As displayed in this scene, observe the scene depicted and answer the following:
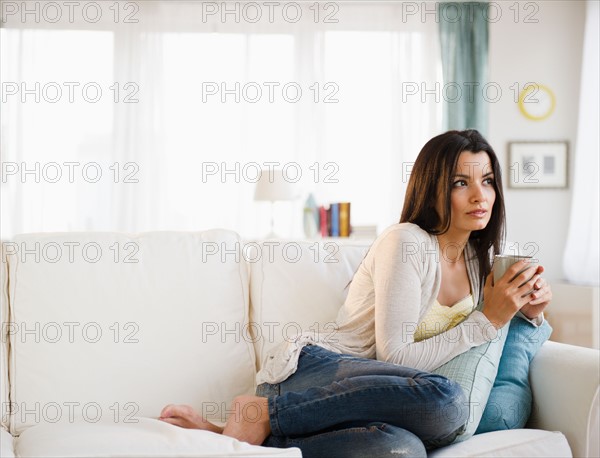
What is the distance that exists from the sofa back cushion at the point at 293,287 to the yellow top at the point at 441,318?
292mm

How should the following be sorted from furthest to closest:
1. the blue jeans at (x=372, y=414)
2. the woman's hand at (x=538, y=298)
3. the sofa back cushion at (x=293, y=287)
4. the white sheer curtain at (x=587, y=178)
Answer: the white sheer curtain at (x=587, y=178) < the sofa back cushion at (x=293, y=287) < the woman's hand at (x=538, y=298) < the blue jeans at (x=372, y=414)

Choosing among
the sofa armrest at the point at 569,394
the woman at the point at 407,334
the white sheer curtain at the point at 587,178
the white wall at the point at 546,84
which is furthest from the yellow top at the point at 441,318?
the white wall at the point at 546,84

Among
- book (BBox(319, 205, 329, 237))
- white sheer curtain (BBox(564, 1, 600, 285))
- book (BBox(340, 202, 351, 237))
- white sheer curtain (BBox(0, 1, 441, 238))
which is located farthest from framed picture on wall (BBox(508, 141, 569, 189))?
book (BBox(319, 205, 329, 237))

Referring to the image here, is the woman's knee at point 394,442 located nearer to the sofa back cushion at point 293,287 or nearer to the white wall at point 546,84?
the sofa back cushion at point 293,287

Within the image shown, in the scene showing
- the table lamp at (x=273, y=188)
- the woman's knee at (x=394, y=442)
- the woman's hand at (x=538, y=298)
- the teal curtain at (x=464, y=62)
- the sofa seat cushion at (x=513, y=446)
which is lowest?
the sofa seat cushion at (x=513, y=446)

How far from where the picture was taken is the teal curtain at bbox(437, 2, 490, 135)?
5.80 meters

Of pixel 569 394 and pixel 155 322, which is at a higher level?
pixel 155 322

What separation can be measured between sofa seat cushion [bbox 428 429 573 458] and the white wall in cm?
377

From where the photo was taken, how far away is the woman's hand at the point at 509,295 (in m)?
2.10

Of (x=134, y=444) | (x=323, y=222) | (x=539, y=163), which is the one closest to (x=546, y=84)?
(x=539, y=163)

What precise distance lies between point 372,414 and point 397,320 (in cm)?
32

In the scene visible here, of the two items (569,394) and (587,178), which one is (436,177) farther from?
(587,178)

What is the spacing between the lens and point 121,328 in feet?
7.36

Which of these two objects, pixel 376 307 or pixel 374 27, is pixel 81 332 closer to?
pixel 376 307
